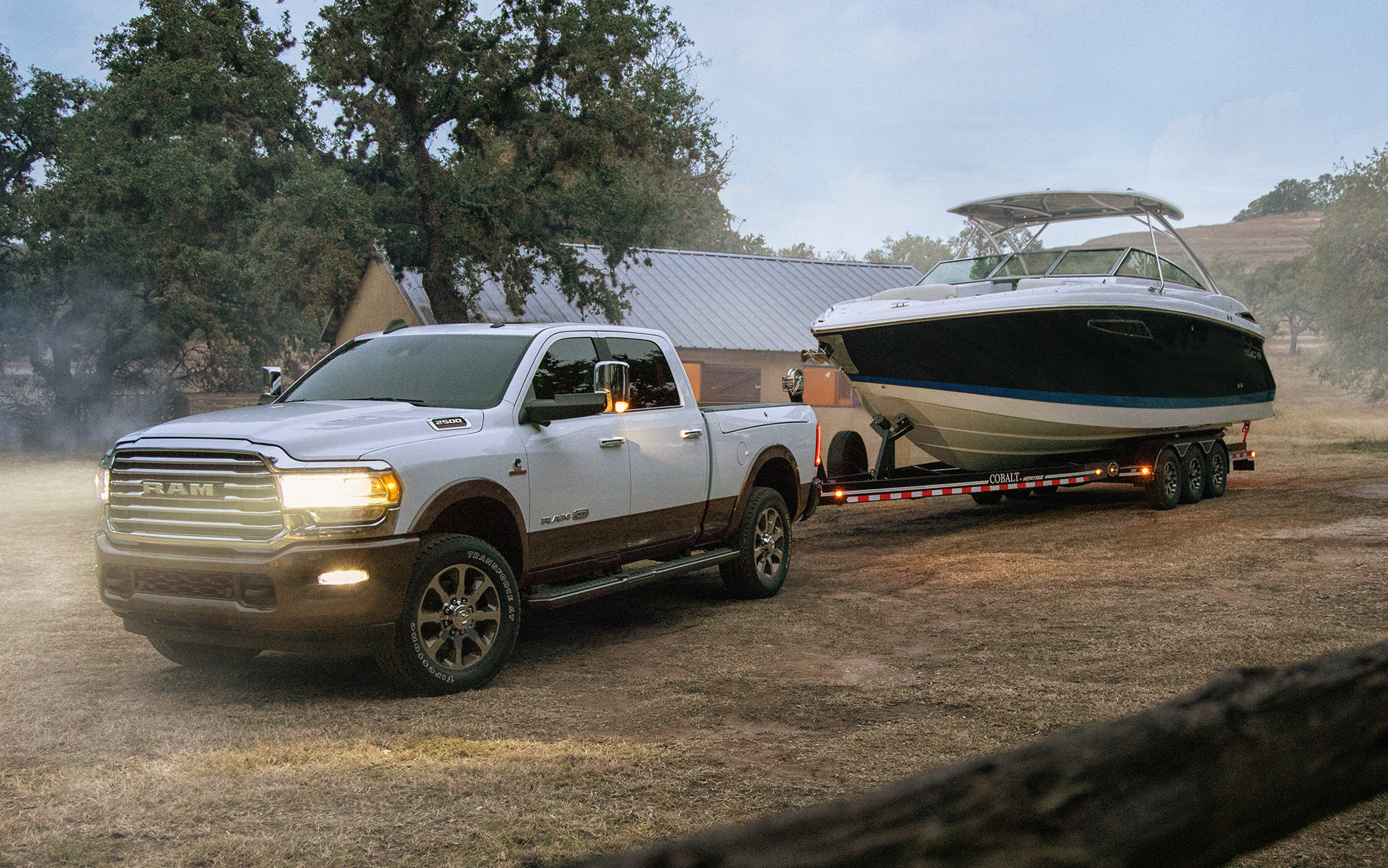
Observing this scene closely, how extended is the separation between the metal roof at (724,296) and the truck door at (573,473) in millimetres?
15329

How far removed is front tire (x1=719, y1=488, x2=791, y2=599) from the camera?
894 centimetres

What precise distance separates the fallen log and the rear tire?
19.2ft

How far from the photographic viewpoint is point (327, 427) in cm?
605

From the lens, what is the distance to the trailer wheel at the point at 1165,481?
47.0ft

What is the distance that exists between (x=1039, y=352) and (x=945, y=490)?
1932 mm

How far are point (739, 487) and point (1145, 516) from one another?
24.1 ft

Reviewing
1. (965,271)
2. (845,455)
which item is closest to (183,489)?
(845,455)

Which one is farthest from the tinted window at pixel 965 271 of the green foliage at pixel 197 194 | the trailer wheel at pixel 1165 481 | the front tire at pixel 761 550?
the green foliage at pixel 197 194

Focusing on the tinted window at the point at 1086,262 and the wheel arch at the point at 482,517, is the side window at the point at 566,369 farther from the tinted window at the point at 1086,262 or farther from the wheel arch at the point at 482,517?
the tinted window at the point at 1086,262

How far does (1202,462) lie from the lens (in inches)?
607

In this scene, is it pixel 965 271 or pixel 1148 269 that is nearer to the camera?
pixel 965 271

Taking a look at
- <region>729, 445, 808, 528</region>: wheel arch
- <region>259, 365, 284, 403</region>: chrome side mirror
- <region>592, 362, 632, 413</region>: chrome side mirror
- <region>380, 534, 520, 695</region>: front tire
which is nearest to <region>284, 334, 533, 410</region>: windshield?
<region>259, 365, 284, 403</region>: chrome side mirror

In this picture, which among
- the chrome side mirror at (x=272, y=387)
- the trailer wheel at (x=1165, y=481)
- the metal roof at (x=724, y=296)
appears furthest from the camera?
the metal roof at (x=724, y=296)

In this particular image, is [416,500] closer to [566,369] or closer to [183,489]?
[183,489]
